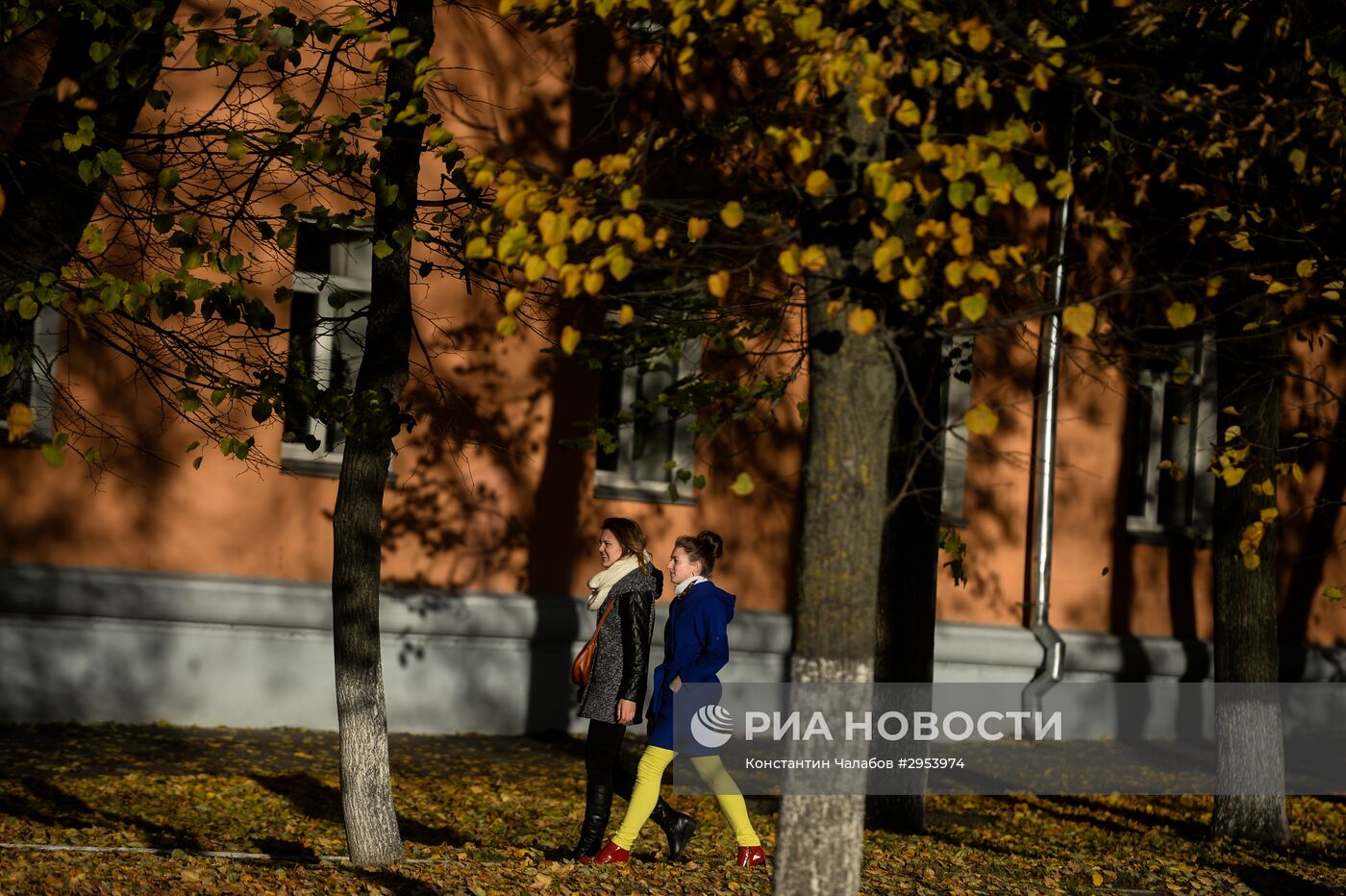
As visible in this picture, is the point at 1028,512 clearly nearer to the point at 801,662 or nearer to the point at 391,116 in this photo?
the point at 391,116

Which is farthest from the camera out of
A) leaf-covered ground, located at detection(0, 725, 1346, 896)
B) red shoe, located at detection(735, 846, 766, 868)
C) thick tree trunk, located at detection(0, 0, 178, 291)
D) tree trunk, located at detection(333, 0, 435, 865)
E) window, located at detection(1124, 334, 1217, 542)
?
window, located at detection(1124, 334, 1217, 542)

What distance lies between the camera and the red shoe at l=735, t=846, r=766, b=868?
838 centimetres

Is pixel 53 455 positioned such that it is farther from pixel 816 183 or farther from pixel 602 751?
pixel 602 751

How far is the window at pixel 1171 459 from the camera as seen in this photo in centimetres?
1753

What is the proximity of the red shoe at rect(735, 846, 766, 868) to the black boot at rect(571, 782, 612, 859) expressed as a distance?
0.73 m

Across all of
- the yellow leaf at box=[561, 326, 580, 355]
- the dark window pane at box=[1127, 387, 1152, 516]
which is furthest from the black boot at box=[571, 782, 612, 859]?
the dark window pane at box=[1127, 387, 1152, 516]

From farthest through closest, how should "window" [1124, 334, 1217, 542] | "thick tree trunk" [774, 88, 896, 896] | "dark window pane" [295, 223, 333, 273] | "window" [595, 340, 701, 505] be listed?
"window" [1124, 334, 1217, 542] < "window" [595, 340, 701, 505] < "dark window pane" [295, 223, 333, 273] < "thick tree trunk" [774, 88, 896, 896]

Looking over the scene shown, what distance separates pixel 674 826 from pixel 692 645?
106 centimetres

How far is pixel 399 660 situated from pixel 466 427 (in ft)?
6.51

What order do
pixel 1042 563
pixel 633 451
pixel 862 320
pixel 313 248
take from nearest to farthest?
pixel 862 320, pixel 313 248, pixel 633 451, pixel 1042 563

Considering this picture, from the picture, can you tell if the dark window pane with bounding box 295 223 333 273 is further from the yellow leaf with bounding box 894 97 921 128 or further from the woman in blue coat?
the yellow leaf with bounding box 894 97 921 128

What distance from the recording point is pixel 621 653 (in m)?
8.06

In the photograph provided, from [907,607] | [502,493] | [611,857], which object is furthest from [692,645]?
[502,493]

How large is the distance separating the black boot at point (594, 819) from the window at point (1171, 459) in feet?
34.5
